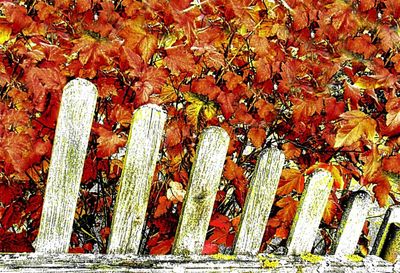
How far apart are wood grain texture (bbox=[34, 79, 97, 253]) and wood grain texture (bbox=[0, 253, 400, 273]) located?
0.18 ft

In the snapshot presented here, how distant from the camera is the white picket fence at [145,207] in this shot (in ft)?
5.36

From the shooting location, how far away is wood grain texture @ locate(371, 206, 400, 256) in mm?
2131

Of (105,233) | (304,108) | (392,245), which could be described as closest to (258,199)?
(304,108)

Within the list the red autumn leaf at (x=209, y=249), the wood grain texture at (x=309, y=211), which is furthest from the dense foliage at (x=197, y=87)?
the wood grain texture at (x=309, y=211)

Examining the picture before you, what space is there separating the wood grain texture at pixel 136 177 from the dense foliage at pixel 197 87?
6.8 inches

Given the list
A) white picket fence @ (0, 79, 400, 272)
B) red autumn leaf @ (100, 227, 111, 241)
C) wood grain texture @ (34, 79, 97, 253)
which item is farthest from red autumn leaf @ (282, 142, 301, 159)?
wood grain texture @ (34, 79, 97, 253)

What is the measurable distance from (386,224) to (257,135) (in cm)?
60

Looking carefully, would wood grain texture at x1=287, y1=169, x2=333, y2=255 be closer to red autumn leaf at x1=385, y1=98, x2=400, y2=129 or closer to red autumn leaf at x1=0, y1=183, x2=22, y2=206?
red autumn leaf at x1=385, y1=98, x2=400, y2=129

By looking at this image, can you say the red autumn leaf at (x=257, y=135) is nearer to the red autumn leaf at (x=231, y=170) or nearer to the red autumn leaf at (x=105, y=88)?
the red autumn leaf at (x=231, y=170)

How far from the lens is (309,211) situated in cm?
198

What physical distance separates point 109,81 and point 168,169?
1.46 ft

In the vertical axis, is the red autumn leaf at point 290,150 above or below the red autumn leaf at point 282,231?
above

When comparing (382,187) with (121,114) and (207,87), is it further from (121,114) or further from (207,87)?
(121,114)

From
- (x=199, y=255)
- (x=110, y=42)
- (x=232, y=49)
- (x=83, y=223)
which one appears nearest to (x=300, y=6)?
(x=232, y=49)
